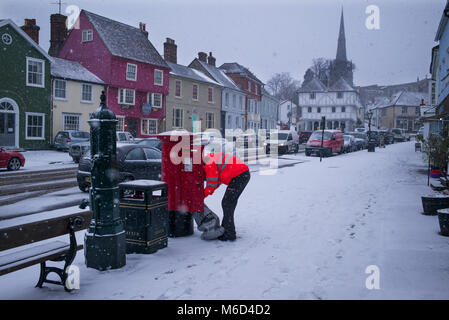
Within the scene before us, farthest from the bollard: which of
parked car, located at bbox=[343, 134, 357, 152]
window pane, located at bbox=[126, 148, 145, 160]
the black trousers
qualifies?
parked car, located at bbox=[343, 134, 357, 152]

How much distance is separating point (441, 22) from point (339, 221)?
16704 millimetres

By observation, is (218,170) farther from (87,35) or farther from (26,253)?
(87,35)

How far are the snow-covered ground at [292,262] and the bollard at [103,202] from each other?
0.22 m

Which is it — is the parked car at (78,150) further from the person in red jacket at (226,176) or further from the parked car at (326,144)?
the person in red jacket at (226,176)

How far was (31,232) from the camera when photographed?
4195 mm

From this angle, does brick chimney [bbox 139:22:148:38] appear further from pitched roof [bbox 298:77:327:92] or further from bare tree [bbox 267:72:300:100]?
bare tree [bbox 267:72:300:100]

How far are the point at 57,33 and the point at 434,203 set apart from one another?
37.3 m

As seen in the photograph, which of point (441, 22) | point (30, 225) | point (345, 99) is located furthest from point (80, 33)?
point (345, 99)

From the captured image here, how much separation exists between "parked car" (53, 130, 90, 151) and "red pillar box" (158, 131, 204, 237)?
2128 cm

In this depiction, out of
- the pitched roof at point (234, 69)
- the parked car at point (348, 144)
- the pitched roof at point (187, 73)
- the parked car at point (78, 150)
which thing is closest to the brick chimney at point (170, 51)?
the pitched roof at point (187, 73)

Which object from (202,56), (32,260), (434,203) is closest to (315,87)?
(202,56)

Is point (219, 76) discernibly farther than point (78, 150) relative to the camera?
Yes

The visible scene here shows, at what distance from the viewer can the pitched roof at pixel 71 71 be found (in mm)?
29766
